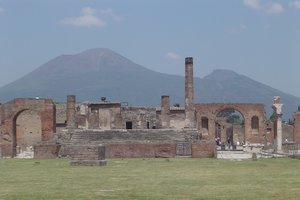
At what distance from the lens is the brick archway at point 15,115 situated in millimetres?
46250

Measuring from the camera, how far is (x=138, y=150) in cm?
3662

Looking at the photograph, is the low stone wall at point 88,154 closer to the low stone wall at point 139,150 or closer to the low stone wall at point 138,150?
the low stone wall at point 139,150

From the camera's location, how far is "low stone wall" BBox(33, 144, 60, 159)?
121 feet

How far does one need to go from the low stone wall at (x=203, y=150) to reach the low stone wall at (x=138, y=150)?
3.53ft

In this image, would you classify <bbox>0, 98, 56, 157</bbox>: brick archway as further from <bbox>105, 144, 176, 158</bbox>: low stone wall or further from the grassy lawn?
the grassy lawn

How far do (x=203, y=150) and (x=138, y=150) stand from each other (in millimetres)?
3333

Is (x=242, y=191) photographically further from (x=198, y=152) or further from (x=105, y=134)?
(x=105, y=134)

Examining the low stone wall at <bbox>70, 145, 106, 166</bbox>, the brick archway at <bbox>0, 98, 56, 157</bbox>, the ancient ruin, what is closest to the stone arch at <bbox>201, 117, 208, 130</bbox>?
the ancient ruin

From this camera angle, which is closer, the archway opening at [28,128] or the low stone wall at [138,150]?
the low stone wall at [138,150]

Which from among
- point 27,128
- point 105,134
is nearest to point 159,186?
point 105,134

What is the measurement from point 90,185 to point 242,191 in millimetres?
3844

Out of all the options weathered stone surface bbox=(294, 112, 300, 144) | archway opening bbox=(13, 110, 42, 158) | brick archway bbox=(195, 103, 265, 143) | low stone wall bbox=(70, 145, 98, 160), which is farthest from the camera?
brick archway bbox=(195, 103, 265, 143)

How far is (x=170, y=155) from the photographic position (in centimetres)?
3659

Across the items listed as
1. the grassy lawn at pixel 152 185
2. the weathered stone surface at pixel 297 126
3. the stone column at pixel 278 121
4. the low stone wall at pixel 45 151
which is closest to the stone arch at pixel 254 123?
the weathered stone surface at pixel 297 126
